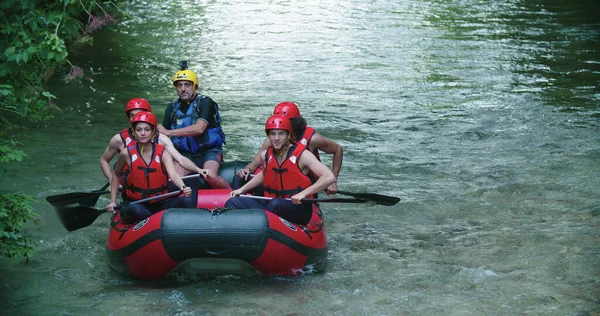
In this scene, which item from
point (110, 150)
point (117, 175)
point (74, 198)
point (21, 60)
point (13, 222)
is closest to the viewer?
point (13, 222)

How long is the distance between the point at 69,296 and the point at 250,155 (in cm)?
437

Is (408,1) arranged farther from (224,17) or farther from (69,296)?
(69,296)

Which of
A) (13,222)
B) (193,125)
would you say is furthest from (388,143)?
(13,222)

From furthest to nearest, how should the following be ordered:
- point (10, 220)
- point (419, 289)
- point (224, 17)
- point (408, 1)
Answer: point (408, 1)
point (224, 17)
point (419, 289)
point (10, 220)

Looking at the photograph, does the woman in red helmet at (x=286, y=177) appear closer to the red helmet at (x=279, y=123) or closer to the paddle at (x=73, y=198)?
the red helmet at (x=279, y=123)

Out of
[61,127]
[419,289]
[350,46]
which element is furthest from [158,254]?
[350,46]

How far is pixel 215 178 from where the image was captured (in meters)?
7.15

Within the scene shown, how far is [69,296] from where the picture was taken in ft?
20.9

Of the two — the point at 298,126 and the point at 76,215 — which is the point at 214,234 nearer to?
the point at 298,126

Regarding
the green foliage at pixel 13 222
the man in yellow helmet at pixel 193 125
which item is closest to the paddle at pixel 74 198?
the man in yellow helmet at pixel 193 125

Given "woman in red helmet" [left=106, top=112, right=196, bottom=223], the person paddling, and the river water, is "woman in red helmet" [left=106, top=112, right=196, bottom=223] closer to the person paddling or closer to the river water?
the person paddling

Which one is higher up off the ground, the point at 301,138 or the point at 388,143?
the point at 301,138

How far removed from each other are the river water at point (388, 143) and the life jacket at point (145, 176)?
2.28 ft

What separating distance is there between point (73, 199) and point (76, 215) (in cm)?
33
